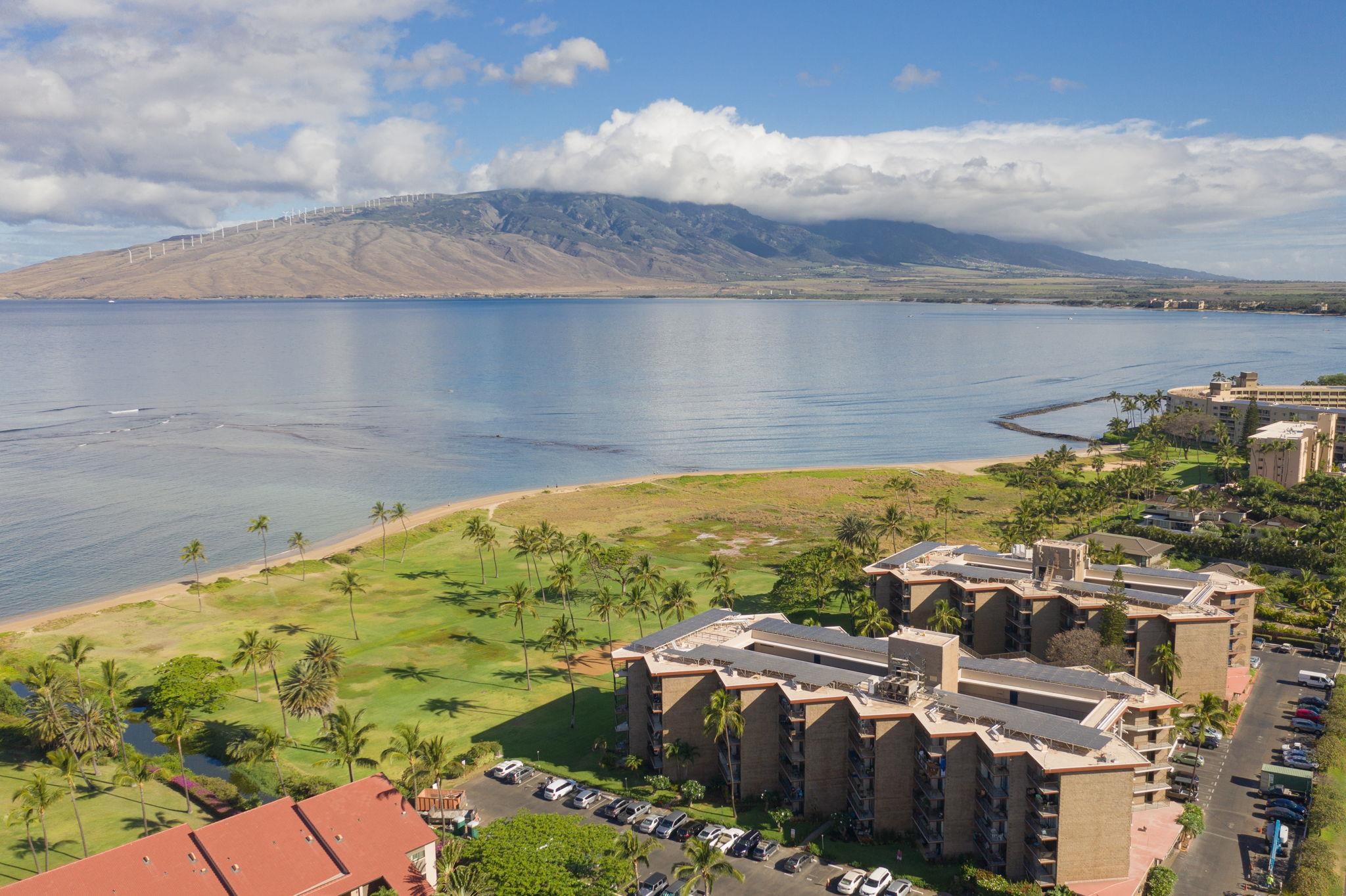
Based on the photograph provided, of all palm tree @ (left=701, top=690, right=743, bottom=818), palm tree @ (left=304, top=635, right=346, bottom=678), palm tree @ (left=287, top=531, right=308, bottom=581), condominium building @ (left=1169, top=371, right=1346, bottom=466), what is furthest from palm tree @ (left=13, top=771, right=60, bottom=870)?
condominium building @ (left=1169, top=371, right=1346, bottom=466)

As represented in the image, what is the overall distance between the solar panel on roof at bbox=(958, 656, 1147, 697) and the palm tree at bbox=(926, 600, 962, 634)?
1023 cm

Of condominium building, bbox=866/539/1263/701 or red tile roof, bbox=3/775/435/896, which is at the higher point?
condominium building, bbox=866/539/1263/701

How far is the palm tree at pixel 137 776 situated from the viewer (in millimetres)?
47969

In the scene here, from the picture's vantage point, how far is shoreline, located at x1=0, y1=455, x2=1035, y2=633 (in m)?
85.2

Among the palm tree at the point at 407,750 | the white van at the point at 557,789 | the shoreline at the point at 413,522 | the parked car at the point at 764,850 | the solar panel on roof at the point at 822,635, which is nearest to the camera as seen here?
the parked car at the point at 764,850

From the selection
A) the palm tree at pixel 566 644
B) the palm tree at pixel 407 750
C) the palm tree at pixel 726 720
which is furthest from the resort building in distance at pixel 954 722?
the palm tree at pixel 407 750

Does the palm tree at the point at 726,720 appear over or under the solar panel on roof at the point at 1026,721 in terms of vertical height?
under

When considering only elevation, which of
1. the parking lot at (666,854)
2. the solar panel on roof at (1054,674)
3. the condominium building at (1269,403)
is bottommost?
the parking lot at (666,854)

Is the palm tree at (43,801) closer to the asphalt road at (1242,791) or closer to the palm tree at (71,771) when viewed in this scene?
the palm tree at (71,771)

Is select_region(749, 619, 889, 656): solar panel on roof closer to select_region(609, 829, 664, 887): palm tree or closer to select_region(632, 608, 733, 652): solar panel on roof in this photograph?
select_region(632, 608, 733, 652): solar panel on roof

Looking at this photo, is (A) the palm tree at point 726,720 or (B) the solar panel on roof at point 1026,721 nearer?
(B) the solar panel on roof at point 1026,721

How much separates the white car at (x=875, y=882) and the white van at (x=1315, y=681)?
126 feet

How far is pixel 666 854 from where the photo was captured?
46500 mm

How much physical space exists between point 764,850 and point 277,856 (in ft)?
69.8
